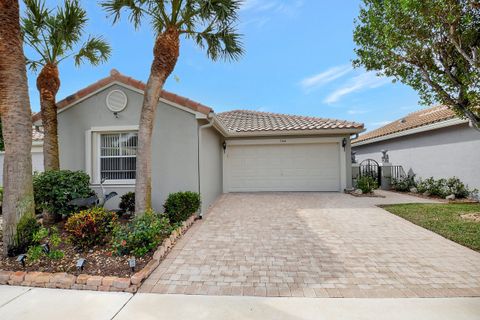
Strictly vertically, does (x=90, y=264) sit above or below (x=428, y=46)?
below

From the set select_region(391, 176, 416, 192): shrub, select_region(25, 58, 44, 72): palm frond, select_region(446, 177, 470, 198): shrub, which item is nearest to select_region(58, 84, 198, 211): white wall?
select_region(25, 58, 44, 72): palm frond

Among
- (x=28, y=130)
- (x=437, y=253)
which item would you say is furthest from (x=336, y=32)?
(x=28, y=130)

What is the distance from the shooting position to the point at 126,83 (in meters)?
8.55

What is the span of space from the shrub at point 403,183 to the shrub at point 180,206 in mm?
12971

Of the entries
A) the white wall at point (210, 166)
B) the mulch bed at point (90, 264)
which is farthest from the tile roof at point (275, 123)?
the mulch bed at point (90, 264)

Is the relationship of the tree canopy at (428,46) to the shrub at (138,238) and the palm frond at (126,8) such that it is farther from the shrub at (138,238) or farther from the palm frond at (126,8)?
the shrub at (138,238)

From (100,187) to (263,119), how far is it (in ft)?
31.1

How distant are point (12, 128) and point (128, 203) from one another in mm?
3780

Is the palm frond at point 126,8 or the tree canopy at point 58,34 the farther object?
the tree canopy at point 58,34

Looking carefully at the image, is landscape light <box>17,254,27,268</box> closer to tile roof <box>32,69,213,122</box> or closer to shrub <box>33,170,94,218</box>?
shrub <box>33,170,94,218</box>

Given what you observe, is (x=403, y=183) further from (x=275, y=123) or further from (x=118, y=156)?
(x=118, y=156)

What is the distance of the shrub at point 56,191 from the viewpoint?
6.82 metres

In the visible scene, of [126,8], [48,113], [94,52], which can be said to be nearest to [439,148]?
[126,8]

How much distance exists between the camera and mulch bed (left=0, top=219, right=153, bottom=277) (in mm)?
4441
